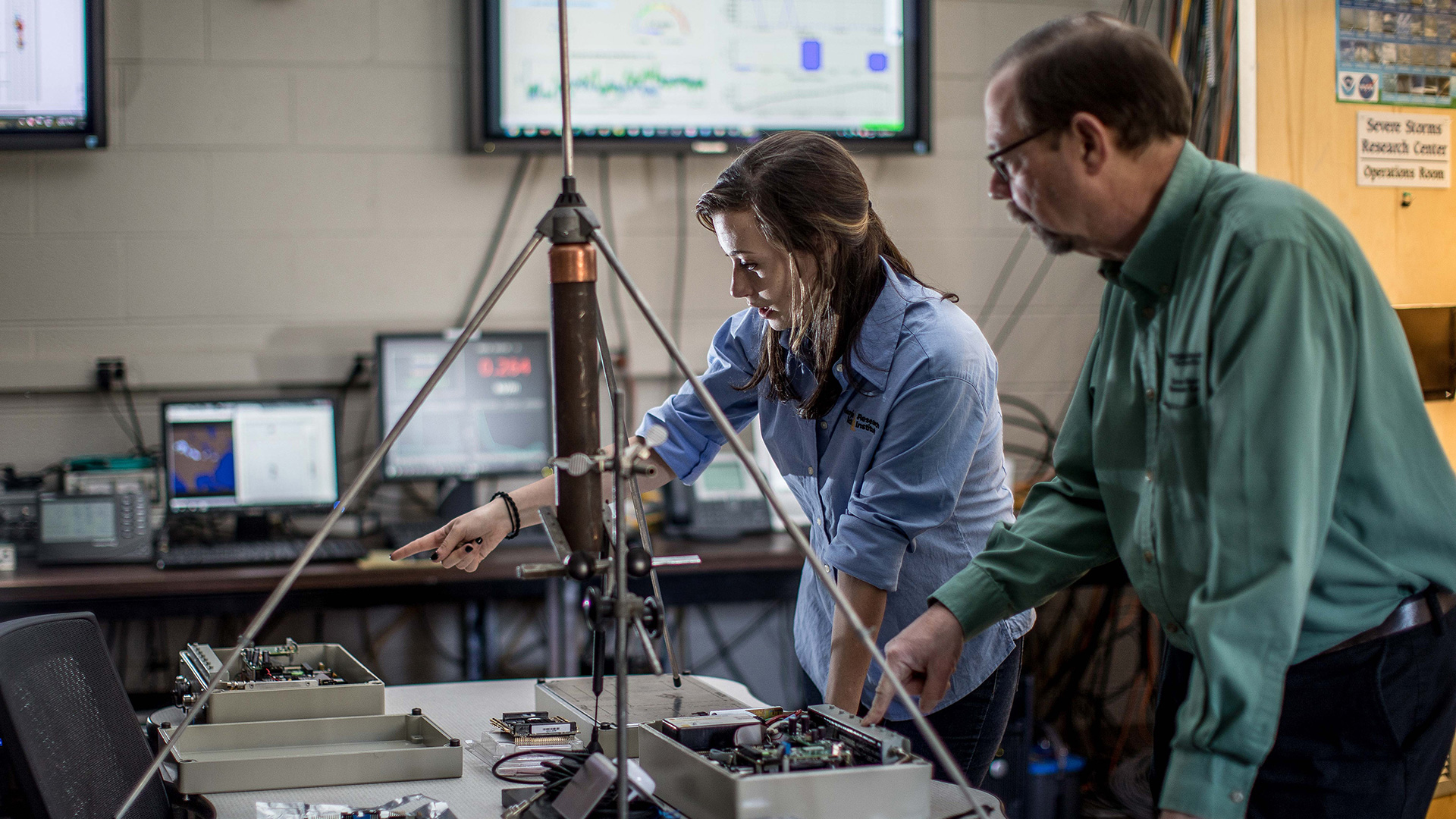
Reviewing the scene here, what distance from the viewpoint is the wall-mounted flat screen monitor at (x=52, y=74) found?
2.83 metres

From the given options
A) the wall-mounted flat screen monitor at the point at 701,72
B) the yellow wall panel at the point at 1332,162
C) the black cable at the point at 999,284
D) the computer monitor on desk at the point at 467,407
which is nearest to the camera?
the yellow wall panel at the point at 1332,162

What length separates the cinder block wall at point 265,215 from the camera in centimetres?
300

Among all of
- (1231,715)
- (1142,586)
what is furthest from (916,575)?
(1231,715)

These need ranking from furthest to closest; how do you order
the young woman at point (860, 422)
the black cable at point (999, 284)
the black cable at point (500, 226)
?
the black cable at point (999, 284) → the black cable at point (500, 226) → the young woman at point (860, 422)

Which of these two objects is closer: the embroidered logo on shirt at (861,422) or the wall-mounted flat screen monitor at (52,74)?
the embroidered logo on shirt at (861,422)

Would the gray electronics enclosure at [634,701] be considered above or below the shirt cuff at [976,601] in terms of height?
below

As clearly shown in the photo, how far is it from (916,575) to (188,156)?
7.99 feet

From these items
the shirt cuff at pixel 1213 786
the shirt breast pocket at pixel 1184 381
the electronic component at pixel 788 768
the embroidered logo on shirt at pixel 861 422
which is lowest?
the electronic component at pixel 788 768

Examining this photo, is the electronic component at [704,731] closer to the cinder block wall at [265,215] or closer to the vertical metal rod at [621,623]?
the vertical metal rod at [621,623]

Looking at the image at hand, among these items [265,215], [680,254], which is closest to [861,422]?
[680,254]

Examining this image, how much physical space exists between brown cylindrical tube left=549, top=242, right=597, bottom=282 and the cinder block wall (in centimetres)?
212

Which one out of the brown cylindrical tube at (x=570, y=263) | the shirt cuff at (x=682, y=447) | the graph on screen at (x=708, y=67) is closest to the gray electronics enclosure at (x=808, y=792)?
the brown cylindrical tube at (x=570, y=263)

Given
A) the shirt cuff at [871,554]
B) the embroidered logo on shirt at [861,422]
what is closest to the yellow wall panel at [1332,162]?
the embroidered logo on shirt at [861,422]

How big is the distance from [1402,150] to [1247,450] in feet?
7.02
